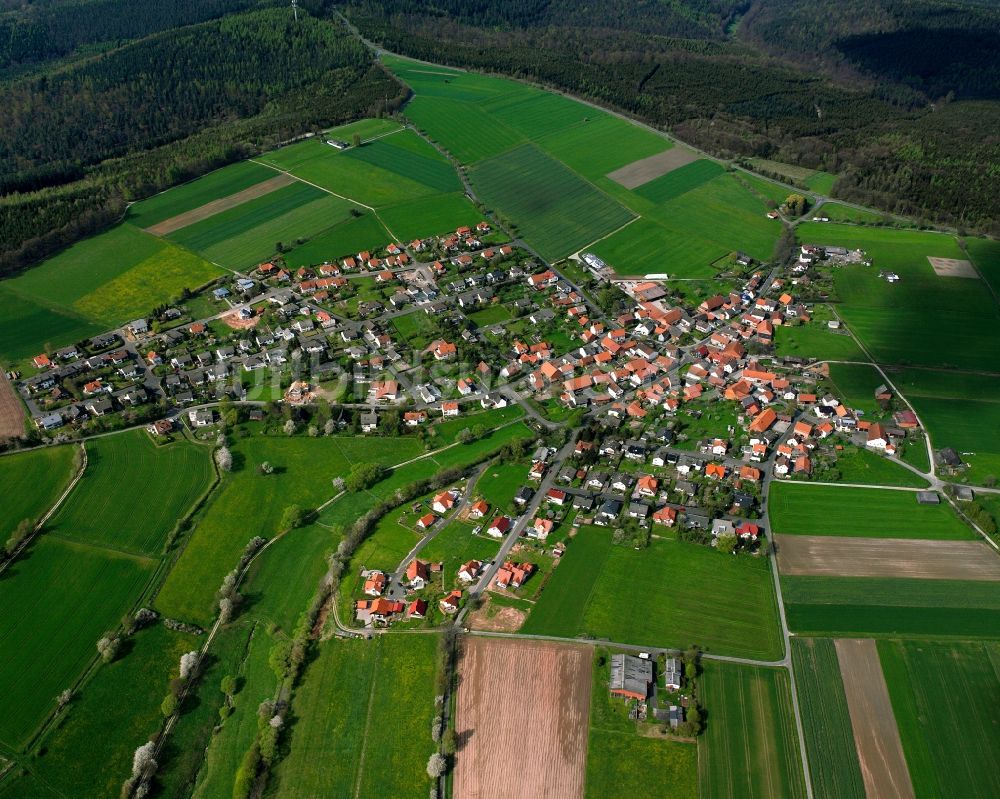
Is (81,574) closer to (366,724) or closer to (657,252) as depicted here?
(366,724)

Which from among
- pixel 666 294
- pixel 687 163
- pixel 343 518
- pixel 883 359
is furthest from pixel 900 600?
pixel 687 163

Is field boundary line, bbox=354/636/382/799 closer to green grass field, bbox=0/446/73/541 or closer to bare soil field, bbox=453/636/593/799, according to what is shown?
bare soil field, bbox=453/636/593/799

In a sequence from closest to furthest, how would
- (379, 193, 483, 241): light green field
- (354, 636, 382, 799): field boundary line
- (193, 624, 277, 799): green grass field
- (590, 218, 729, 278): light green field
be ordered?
(354, 636, 382, 799): field boundary line → (193, 624, 277, 799): green grass field → (590, 218, 729, 278): light green field → (379, 193, 483, 241): light green field

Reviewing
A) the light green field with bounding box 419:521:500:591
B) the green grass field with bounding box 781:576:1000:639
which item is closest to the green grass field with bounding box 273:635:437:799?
the light green field with bounding box 419:521:500:591

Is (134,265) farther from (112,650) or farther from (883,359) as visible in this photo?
(883,359)

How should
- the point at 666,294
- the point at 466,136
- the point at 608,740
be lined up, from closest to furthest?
the point at 608,740 → the point at 666,294 → the point at 466,136

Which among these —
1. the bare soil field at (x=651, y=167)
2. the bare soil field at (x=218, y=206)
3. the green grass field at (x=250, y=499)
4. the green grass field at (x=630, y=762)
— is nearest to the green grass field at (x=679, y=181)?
the bare soil field at (x=651, y=167)

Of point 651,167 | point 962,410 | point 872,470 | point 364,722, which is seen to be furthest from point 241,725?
point 651,167
